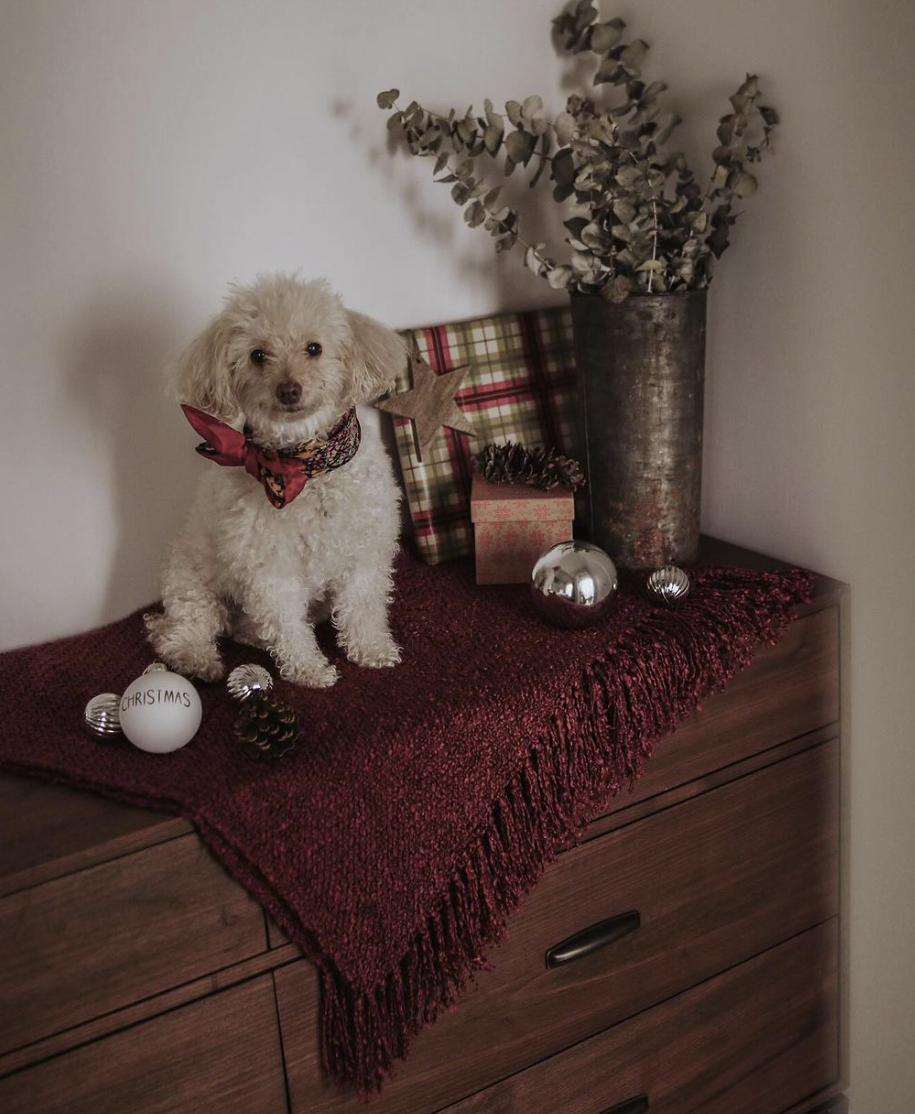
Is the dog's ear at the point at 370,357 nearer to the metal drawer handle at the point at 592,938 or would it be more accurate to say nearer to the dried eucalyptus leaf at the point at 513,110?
the dried eucalyptus leaf at the point at 513,110

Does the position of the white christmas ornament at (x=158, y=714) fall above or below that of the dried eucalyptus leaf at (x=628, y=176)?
below

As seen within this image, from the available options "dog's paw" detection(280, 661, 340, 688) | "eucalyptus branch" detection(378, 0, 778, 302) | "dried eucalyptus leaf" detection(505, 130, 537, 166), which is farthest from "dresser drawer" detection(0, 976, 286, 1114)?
"dried eucalyptus leaf" detection(505, 130, 537, 166)

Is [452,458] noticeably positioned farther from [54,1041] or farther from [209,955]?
[54,1041]

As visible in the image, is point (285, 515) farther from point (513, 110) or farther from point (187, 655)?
point (513, 110)

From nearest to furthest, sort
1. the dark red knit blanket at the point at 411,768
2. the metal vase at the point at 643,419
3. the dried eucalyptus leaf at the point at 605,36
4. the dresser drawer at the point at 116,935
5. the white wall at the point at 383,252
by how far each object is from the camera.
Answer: the dresser drawer at the point at 116,935 < the dark red knit blanket at the point at 411,768 < the white wall at the point at 383,252 < the metal vase at the point at 643,419 < the dried eucalyptus leaf at the point at 605,36

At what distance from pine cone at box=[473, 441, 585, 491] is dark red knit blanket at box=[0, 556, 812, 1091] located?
0.63 ft

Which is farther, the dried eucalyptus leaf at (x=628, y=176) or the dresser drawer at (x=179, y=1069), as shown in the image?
the dried eucalyptus leaf at (x=628, y=176)

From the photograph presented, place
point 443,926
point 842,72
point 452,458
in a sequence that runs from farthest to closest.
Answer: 1. point 452,458
2. point 842,72
3. point 443,926

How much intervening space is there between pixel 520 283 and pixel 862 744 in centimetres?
86

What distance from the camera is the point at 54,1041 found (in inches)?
35.2

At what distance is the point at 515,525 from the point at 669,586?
23 centimetres

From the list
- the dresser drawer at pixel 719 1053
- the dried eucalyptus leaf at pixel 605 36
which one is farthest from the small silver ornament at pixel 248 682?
the dried eucalyptus leaf at pixel 605 36

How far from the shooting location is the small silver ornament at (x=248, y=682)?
43.0 inches

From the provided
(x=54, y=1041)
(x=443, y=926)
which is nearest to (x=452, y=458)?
(x=443, y=926)
